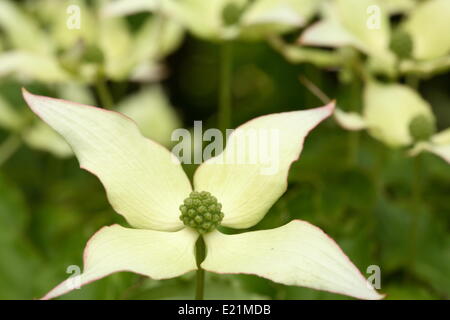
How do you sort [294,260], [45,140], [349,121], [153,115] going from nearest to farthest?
[294,260] → [349,121] → [45,140] → [153,115]

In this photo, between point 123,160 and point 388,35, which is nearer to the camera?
point 123,160

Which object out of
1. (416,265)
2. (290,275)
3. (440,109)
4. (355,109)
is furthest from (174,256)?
(440,109)

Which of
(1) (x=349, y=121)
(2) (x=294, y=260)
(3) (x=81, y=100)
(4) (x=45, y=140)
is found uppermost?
(3) (x=81, y=100)

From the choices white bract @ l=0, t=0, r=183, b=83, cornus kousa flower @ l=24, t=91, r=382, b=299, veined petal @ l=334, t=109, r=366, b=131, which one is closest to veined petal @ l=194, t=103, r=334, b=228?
cornus kousa flower @ l=24, t=91, r=382, b=299

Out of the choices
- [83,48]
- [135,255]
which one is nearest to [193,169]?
[83,48]

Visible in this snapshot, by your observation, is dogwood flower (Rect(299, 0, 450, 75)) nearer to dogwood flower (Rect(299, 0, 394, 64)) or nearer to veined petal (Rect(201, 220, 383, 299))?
dogwood flower (Rect(299, 0, 394, 64))

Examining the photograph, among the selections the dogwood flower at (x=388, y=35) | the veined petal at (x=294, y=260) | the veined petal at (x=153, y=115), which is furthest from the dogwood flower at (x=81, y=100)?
the veined petal at (x=294, y=260)

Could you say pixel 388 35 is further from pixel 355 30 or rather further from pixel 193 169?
pixel 193 169
